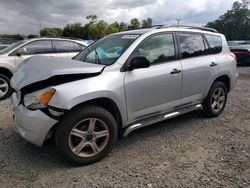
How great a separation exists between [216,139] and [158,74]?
142 cm

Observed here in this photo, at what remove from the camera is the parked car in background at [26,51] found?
20.7 feet

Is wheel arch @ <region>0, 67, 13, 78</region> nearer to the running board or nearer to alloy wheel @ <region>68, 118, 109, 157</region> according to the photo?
alloy wheel @ <region>68, 118, 109, 157</region>

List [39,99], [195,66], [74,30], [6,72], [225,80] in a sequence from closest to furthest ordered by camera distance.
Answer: [39,99]
[195,66]
[225,80]
[6,72]
[74,30]

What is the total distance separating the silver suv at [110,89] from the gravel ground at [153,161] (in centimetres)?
28

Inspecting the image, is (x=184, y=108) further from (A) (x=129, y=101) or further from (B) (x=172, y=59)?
(A) (x=129, y=101)

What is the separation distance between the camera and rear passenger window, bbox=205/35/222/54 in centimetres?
461

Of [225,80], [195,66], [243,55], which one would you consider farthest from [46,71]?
[243,55]

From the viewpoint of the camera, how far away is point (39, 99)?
2.79 m

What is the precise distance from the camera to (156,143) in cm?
370

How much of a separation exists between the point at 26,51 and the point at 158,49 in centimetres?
452

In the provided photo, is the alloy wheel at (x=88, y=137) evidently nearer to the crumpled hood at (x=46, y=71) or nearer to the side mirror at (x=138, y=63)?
the crumpled hood at (x=46, y=71)

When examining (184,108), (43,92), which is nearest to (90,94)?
(43,92)

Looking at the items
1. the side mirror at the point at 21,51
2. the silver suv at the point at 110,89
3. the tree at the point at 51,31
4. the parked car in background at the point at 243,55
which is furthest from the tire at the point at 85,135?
the tree at the point at 51,31

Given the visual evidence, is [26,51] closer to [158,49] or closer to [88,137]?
[158,49]
